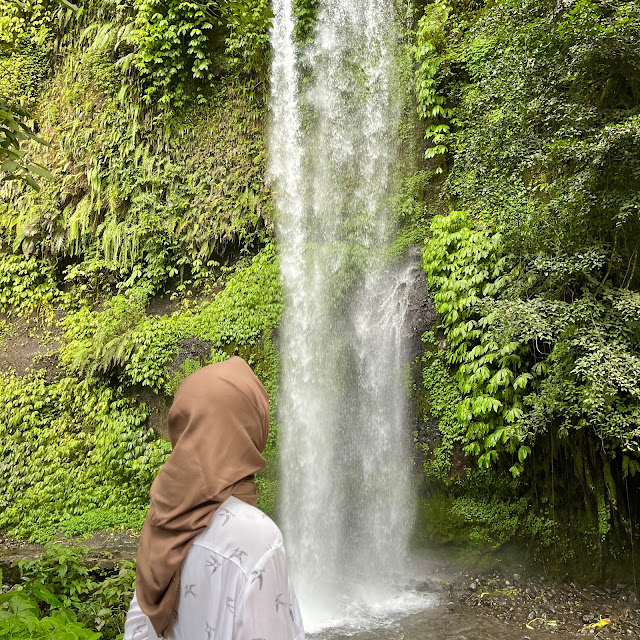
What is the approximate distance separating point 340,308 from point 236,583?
672cm

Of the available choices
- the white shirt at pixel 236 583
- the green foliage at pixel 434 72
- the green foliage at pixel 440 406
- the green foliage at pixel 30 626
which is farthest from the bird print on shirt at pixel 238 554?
the green foliage at pixel 434 72

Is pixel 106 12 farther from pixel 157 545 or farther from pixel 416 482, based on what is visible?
pixel 157 545

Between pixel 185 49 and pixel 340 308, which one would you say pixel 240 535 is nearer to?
pixel 340 308

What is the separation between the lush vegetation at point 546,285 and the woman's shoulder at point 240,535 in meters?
4.50

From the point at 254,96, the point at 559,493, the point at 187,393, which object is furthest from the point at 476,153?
the point at 187,393

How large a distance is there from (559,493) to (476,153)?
158 inches

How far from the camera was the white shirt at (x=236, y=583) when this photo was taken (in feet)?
4.14

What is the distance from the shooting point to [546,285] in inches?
240

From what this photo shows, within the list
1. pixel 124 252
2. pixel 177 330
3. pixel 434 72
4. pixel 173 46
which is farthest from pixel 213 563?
pixel 173 46

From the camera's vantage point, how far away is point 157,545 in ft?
4.49

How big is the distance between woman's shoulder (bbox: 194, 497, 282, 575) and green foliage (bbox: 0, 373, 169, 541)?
23.5 feet

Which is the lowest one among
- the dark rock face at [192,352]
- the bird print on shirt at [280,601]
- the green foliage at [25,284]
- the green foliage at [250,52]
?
the bird print on shirt at [280,601]

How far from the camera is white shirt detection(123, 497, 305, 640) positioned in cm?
126

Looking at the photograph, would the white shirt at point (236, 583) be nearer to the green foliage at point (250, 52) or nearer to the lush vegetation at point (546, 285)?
the lush vegetation at point (546, 285)
